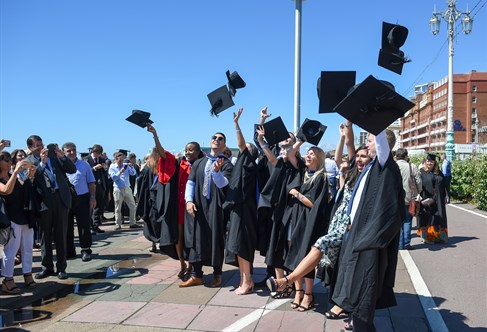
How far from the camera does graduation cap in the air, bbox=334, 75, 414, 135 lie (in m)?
3.13

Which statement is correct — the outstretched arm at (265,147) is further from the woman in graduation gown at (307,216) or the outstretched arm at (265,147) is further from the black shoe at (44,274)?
the black shoe at (44,274)

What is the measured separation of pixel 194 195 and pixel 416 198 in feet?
15.1

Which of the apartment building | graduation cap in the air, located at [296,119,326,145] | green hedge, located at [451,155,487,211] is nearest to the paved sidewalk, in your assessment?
graduation cap in the air, located at [296,119,326,145]

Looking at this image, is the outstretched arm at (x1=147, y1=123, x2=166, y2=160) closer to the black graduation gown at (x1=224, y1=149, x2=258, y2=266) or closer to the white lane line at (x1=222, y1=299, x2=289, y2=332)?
the black graduation gown at (x1=224, y1=149, x2=258, y2=266)

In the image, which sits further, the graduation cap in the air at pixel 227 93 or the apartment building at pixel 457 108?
the apartment building at pixel 457 108

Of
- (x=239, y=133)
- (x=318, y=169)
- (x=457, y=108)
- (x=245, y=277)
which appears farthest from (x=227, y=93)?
(x=457, y=108)

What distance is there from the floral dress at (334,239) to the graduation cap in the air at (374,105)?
89cm

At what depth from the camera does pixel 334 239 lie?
12.0 feet

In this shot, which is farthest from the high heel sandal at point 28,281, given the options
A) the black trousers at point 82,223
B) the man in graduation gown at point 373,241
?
the man in graduation gown at point 373,241

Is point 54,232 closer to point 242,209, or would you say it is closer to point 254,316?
point 242,209

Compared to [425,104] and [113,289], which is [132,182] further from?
[425,104]

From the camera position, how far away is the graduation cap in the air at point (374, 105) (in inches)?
123

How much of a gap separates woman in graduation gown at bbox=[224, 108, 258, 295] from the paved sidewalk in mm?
432

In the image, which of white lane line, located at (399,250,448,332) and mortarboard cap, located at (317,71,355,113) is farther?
mortarboard cap, located at (317,71,355,113)
